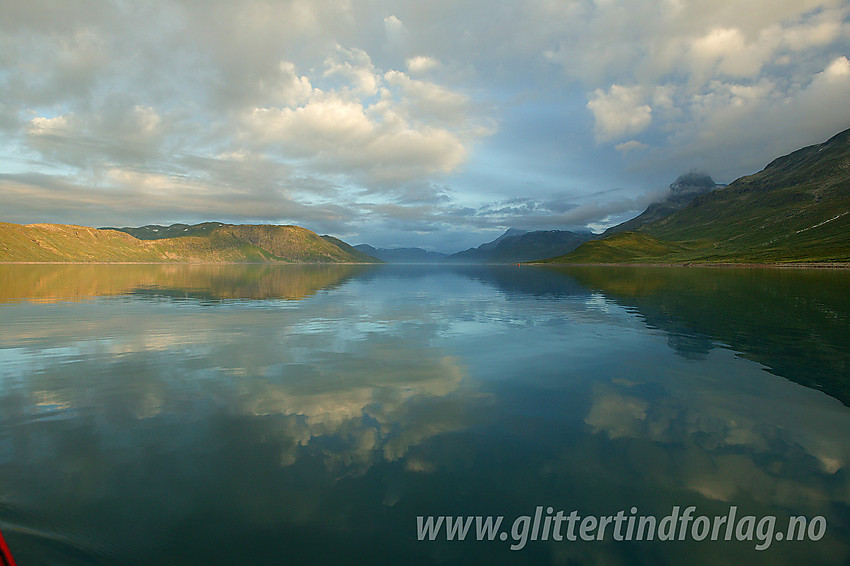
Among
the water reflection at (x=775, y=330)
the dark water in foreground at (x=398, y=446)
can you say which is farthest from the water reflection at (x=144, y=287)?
the water reflection at (x=775, y=330)

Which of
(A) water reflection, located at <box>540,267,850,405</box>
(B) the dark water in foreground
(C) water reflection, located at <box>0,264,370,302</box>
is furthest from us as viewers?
(C) water reflection, located at <box>0,264,370,302</box>

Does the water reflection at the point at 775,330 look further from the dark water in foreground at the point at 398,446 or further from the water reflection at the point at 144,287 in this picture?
the water reflection at the point at 144,287

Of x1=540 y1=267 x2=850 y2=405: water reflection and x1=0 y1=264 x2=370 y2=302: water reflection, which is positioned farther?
x1=0 y1=264 x2=370 y2=302: water reflection

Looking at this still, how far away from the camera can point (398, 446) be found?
1220cm

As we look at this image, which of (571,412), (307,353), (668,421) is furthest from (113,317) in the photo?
(668,421)

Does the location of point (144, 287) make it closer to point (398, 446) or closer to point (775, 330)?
point (398, 446)

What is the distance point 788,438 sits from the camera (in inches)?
500

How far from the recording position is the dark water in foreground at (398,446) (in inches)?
320

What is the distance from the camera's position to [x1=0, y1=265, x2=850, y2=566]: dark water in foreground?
8.12m

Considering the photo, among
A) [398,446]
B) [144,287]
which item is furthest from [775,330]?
[144,287]

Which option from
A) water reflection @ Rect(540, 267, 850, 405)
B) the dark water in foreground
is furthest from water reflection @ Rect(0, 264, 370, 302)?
water reflection @ Rect(540, 267, 850, 405)

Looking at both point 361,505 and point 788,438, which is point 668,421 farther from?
point 361,505

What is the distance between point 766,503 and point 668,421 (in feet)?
15.9

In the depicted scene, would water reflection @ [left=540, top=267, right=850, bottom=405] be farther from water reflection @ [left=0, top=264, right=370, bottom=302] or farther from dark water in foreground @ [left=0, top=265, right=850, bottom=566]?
water reflection @ [left=0, top=264, right=370, bottom=302]
